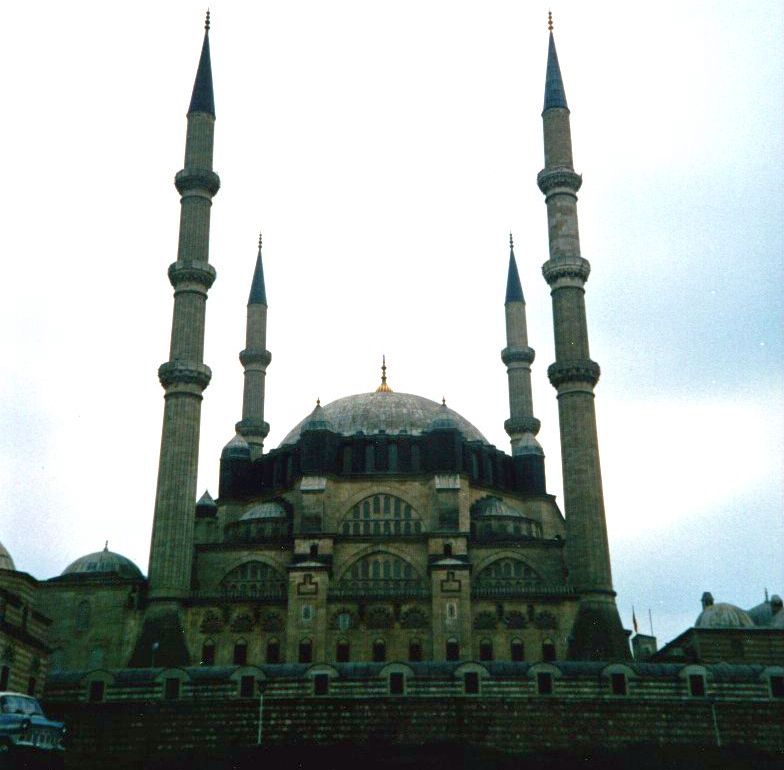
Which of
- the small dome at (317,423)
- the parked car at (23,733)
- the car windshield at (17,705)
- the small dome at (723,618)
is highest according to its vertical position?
the small dome at (317,423)

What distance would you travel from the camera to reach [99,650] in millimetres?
41906

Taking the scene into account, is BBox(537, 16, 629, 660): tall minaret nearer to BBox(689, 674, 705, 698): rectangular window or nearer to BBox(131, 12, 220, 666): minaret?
BBox(689, 674, 705, 698): rectangular window

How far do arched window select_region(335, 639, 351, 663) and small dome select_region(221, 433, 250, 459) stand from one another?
1310 cm

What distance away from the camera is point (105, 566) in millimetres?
44219

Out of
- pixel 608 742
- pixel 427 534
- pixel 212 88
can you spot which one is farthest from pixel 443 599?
pixel 212 88

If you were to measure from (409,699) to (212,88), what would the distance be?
3050 centimetres

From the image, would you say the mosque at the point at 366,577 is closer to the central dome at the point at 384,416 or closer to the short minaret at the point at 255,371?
the central dome at the point at 384,416

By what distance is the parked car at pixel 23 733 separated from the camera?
20875 millimetres

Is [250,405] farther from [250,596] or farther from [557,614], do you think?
[557,614]

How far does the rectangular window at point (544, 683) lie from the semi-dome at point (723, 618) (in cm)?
935

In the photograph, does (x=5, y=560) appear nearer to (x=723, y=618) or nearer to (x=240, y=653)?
(x=240, y=653)

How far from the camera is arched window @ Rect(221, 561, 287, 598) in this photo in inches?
1773

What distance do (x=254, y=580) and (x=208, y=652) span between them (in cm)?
442

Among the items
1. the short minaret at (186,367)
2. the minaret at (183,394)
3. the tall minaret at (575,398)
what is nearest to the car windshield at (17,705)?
the minaret at (183,394)
